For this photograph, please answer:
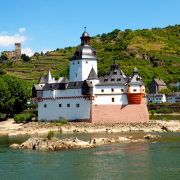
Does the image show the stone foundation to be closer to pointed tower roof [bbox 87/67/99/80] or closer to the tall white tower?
pointed tower roof [bbox 87/67/99/80]

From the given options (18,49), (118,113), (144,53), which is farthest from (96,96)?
(18,49)

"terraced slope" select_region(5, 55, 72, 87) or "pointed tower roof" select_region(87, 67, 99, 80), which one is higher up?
"terraced slope" select_region(5, 55, 72, 87)

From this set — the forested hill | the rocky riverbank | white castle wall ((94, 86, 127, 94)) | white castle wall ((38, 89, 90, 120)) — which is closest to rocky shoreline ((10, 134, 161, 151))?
the rocky riverbank

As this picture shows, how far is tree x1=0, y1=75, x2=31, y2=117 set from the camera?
61112 mm

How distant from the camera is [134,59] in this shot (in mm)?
137375

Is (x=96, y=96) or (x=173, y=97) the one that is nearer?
(x=96, y=96)

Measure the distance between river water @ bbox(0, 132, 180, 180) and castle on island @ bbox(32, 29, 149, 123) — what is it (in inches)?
Result: 649

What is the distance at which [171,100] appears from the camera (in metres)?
114

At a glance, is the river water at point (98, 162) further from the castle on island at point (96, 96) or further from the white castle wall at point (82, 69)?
the white castle wall at point (82, 69)

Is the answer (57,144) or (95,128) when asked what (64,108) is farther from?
(57,144)

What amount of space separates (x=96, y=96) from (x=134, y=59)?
86.5m

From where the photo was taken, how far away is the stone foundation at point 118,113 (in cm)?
5259

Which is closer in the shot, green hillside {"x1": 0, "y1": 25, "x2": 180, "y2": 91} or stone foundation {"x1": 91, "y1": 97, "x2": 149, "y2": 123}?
stone foundation {"x1": 91, "y1": 97, "x2": 149, "y2": 123}

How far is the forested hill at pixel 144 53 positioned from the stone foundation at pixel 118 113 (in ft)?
188
